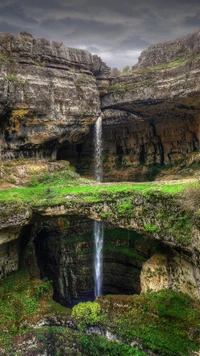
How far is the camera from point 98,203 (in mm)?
14352

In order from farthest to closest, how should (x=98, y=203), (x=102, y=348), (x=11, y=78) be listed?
1. (x=11, y=78)
2. (x=98, y=203)
3. (x=102, y=348)

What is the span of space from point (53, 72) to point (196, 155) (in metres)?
12.4

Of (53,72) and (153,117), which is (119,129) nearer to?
(153,117)

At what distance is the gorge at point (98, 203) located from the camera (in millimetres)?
12594

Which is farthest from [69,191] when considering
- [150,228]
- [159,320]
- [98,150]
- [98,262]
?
[98,150]

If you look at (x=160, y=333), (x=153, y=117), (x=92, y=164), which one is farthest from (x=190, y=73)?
(x=160, y=333)

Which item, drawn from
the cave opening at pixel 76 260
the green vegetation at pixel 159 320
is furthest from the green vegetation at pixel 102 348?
the cave opening at pixel 76 260

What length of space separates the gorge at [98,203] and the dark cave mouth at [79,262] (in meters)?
0.08

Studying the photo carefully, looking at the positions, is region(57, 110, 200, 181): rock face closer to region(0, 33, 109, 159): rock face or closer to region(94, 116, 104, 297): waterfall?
region(94, 116, 104, 297): waterfall

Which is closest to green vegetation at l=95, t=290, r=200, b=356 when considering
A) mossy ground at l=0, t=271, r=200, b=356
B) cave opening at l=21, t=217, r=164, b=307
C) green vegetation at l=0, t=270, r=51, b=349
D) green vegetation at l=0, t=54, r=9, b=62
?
mossy ground at l=0, t=271, r=200, b=356

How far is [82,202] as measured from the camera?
14492 millimetres

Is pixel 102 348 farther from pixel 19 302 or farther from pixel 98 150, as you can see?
pixel 98 150

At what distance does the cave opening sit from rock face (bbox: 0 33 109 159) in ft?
20.4

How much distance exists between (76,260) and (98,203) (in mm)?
7656
